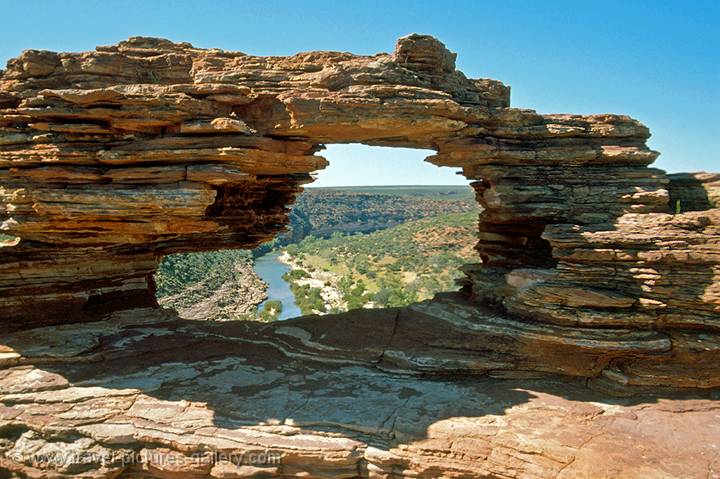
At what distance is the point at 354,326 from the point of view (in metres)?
18.0

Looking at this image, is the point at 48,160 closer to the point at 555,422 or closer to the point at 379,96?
the point at 379,96

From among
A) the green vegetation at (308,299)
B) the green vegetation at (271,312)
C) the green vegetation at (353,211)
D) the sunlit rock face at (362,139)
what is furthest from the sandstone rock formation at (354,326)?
the green vegetation at (353,211)

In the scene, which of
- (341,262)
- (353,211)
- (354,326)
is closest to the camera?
(354,326)

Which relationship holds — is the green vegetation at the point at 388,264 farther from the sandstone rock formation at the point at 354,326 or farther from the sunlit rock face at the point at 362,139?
the sunlit rock face at the point at 362,139

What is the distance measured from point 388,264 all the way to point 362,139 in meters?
69.5

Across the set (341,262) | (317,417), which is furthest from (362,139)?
(341,262)

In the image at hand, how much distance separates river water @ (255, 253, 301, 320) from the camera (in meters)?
63.1

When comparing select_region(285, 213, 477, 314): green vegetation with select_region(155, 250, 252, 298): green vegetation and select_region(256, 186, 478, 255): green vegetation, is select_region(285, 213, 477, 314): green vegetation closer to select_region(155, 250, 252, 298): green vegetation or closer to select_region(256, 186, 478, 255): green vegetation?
select_region(155, 250, 252, 298): green vegetation

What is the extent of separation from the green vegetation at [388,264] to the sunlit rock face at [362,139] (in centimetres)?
4023

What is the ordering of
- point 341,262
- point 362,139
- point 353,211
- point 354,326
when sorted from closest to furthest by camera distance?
point 362,139 < point 354,326 < point 341,262 < point 353,211

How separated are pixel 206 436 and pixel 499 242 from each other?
42.7 feet

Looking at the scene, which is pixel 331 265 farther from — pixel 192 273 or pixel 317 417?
pixel 317 417

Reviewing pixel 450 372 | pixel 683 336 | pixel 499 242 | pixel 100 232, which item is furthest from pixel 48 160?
pixel 683 336

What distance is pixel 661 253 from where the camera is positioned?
1427 cm
